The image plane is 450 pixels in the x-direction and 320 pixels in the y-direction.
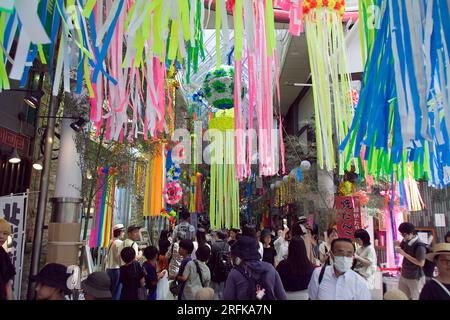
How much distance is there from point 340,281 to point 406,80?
3.94ft

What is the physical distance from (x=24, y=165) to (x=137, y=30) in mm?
4185

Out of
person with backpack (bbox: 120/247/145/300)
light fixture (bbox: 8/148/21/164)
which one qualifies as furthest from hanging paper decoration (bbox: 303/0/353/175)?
light fixture (bbox: 8/148/21/164)

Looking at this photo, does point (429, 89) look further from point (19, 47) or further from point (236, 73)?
point (19, 47)

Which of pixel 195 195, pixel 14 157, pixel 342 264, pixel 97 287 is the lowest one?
pixel 97 287

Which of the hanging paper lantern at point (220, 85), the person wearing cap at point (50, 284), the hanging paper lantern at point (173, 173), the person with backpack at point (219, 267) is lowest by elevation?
the person with backpack at point (219, 267)

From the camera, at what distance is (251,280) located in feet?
7.08

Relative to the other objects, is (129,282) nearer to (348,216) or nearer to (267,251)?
(267,251)

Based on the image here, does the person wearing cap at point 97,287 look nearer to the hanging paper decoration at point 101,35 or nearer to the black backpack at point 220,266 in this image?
the hanging paper decoration at point 101,35

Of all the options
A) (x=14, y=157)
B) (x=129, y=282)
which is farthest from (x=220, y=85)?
(x=14, y=157)

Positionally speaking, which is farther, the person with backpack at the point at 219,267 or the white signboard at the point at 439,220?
the white signboard at the point at 439,220

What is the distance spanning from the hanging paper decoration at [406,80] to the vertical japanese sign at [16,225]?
353 centimetres

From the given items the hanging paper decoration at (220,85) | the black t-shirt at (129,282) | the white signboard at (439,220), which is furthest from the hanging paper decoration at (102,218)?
the white signboard at (439,220)

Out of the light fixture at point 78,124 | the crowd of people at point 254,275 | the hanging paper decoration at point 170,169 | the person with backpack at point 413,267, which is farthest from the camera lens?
the hanging paper decoration at point 170,169

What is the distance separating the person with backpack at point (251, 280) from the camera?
7.00 feet
